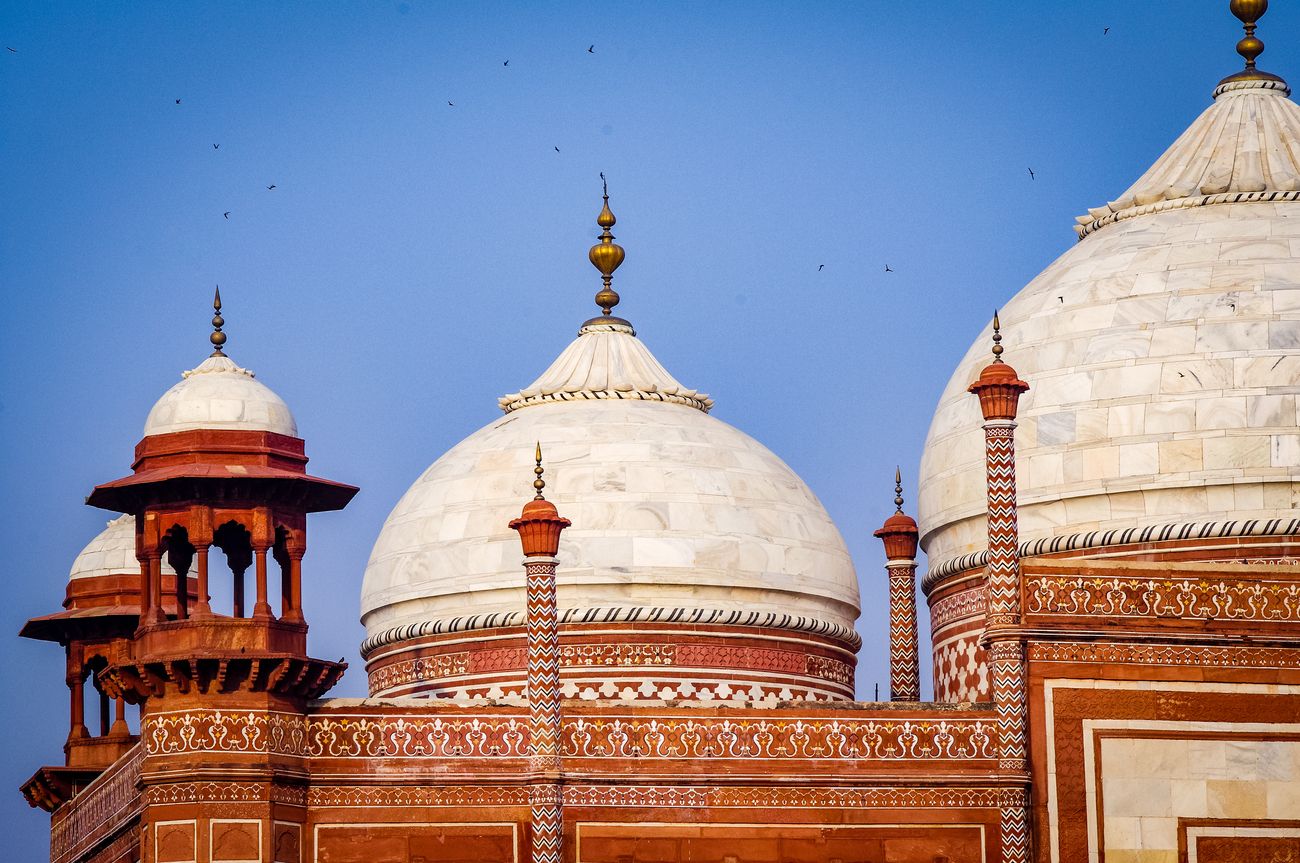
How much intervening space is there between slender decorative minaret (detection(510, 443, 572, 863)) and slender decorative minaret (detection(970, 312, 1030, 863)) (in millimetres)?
3695

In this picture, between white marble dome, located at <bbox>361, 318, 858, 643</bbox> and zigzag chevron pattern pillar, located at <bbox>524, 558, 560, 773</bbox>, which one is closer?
zigzag chevron pattern pillar, located at <bbox>524, 558, 560, 773</bbox>

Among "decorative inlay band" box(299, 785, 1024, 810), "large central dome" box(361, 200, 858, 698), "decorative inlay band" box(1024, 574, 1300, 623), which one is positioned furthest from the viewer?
"large central dome" box(361, 200, 858, 698)

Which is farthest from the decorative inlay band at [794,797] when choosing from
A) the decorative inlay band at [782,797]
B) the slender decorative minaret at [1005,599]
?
the slender decorative minaret at [1005,599]

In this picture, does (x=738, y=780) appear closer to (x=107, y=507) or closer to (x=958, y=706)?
(x=958, y=706)

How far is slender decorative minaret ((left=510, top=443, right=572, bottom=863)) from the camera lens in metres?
28.3

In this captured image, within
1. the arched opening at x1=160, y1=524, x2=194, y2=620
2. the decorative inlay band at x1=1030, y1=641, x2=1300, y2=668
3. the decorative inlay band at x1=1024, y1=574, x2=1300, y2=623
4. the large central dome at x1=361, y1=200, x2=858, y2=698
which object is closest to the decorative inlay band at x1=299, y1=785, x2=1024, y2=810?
the decorative inlay band at x1=1030, y1=641, x2=1300, y2=668

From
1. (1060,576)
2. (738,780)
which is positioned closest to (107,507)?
(738,780)

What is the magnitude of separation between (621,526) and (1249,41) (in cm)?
832

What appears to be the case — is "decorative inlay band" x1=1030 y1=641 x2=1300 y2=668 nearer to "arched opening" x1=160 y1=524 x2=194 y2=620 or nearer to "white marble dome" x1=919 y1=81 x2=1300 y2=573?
"white marble dome" x1=919 y1=81 x2=1300 y2=573

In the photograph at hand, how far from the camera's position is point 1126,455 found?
105 feet

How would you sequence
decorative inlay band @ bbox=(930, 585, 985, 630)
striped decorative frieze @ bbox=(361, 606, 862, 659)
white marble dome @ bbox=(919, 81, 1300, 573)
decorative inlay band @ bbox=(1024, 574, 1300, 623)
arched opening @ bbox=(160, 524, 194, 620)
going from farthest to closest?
striped decorative frieze @ bbox=(361, 606, 862, 659)
decorative inlay band @ bbox=(930, 585, 985, 630)
white marble dome @ bbox=(919, 81, 1300, 573)
arched opening @ bbox=(160, 524, 194, 620)
decorative inlay band @ bbox=(1024, 574, 1300, 623)

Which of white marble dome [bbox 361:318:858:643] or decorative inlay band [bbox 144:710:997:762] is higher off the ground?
white marble dome [bbox 361:318:858:643]

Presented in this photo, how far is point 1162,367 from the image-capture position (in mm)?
32031

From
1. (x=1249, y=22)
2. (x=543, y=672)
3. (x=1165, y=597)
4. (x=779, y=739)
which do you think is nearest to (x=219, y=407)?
(x=543, y=672)
